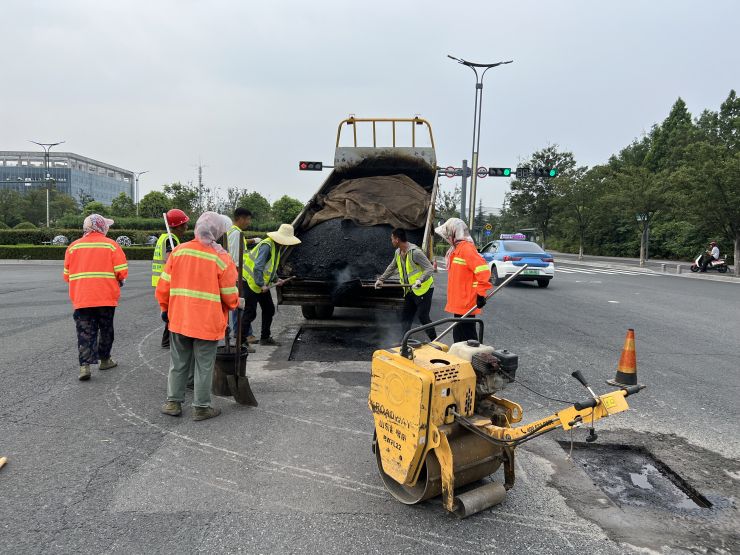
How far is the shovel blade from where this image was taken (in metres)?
4.21

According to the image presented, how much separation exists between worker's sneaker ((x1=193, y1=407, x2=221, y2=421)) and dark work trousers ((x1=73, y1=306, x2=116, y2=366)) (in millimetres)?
1749

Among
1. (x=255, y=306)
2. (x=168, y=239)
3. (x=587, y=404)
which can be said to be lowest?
(x=255, y=306)

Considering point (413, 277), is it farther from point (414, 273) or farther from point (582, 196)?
point (582, 196)

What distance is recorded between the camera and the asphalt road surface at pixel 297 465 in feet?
8.05

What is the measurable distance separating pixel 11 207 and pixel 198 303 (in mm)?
58861

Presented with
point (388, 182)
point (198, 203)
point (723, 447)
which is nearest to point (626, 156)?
point (198, 203)

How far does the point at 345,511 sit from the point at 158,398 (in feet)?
8.16

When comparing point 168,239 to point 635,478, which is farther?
point 168,239

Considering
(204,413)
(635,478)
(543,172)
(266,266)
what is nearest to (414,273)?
(266,266)

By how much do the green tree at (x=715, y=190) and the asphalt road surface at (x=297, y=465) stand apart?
1543cm

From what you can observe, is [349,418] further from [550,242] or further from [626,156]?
[626,156]

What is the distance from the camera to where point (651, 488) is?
3.05 meters

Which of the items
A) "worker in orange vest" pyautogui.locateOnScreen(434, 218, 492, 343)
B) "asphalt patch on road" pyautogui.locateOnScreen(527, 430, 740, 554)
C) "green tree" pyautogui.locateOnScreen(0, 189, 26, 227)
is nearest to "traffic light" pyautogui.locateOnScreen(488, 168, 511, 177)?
"worker in orange vest" pyautogui.locateOnScreen(434, 218, 492, 343)

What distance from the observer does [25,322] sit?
7.62 metres
